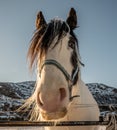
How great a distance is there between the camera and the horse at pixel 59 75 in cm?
287

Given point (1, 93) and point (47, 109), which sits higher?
point (1, 93)

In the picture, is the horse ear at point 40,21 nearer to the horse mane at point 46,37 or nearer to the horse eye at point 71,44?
the horse mane at point 46,37

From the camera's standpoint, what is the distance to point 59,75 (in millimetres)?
2977

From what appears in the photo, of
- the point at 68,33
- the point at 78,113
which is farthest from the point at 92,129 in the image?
the point at 68,33

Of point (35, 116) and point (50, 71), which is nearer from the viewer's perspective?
point (50, 71)

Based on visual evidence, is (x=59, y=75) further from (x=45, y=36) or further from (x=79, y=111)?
(x=79, y=111)

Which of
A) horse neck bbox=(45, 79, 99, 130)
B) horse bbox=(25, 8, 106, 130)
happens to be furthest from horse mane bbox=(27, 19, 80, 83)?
horse neck bbox=(45, 79, 99, 130)

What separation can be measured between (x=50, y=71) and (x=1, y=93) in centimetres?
2995

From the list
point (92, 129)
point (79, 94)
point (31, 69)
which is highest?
point (31, 69)

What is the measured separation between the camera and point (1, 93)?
3231 centimetres

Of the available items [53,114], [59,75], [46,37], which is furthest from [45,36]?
[53,114]

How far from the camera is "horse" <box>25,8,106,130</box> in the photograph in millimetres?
2871

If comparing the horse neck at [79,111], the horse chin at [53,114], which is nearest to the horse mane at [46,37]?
the horse neck at [79,111]

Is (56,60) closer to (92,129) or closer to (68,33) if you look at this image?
(68,33)
